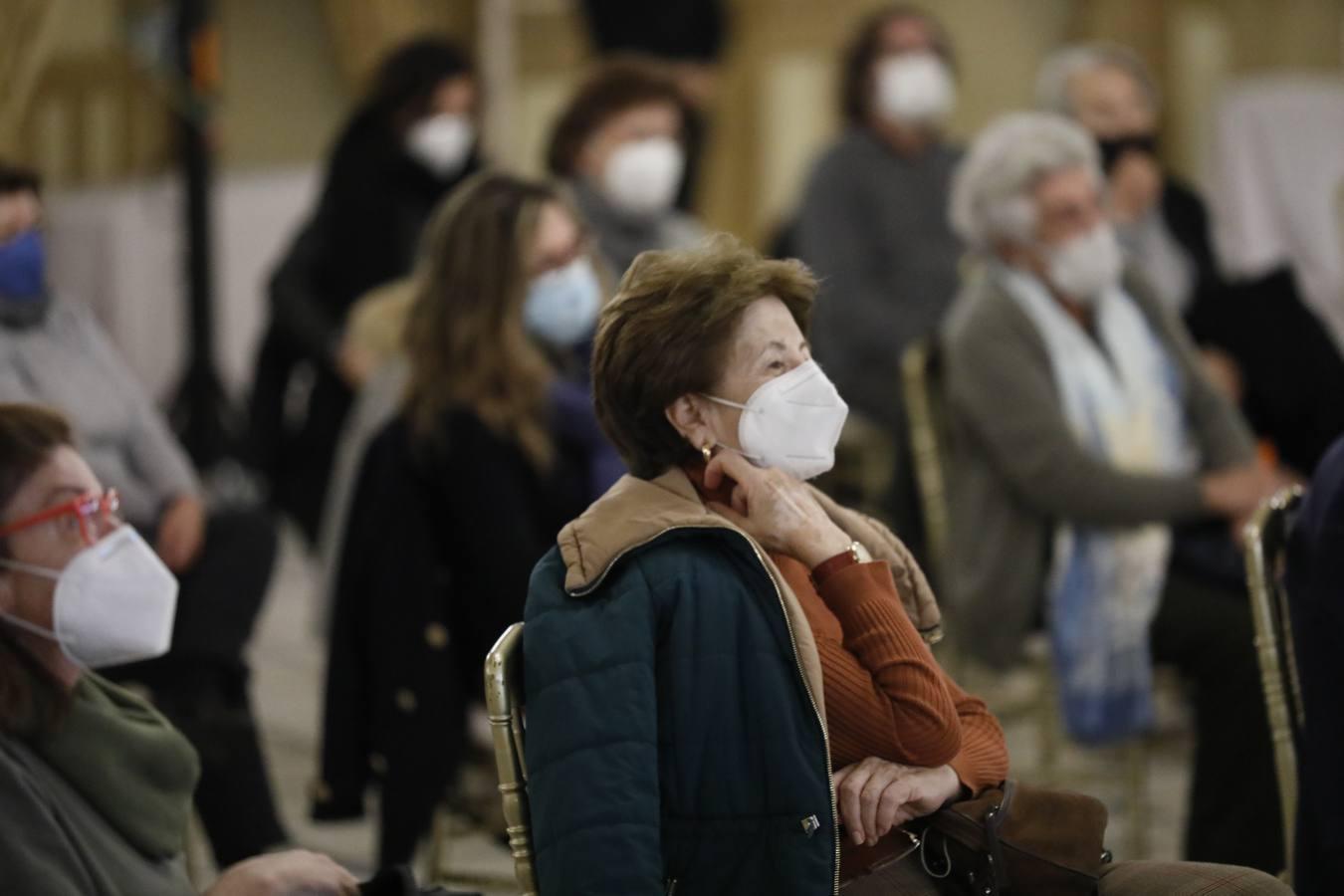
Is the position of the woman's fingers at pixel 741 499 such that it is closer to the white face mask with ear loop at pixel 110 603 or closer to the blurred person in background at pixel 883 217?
the white face mask with ear loop at pixel 110 603

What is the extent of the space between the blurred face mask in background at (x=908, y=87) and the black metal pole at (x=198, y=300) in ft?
10.1

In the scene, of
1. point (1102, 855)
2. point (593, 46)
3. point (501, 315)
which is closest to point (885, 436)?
point (501, 315)

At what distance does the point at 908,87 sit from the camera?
17.3ft

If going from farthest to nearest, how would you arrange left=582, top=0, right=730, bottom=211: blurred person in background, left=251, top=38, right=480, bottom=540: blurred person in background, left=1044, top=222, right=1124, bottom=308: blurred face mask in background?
1. left=582, top=0, right=730, bottom=211: blurred person in background
2. left=251, top=38, right=480, bottom=540: blurred person in background
3. left=1044, top=222, right=1124, bottom=308: blurred face mask in background

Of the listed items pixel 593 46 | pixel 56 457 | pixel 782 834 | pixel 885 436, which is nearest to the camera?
pixel 782 834

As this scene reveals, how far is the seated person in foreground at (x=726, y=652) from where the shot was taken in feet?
6.50

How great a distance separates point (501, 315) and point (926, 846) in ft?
4.94

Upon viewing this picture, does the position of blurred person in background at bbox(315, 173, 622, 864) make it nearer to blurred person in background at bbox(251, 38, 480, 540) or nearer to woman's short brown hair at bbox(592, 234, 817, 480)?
woman's short brown hair at bbox(592, 234, 817, 480)

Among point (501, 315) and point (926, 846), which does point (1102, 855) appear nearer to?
point (926, 846)

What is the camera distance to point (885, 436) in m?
4.98

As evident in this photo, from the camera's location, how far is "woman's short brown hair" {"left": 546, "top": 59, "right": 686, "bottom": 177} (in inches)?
187

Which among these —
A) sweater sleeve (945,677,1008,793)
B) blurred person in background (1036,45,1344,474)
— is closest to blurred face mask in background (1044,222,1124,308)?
blurred person in background (1036,45,1344,474)

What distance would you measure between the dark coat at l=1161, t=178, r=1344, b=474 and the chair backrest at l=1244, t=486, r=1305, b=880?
5.76 feet

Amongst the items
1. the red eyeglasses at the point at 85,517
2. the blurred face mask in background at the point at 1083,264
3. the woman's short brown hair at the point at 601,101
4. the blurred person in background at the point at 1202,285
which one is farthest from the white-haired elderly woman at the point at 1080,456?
the red eyeglasses at the point at 85,517
